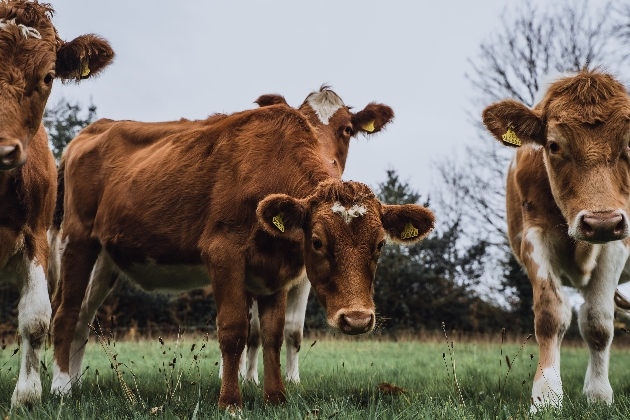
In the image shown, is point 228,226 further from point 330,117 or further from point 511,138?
point 330,117

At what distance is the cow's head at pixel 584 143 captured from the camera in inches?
169

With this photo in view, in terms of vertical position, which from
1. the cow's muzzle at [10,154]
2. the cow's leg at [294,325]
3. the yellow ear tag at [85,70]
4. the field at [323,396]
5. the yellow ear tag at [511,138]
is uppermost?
the yellow ear tag at [85,70]

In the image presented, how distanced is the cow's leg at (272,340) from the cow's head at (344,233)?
76cm

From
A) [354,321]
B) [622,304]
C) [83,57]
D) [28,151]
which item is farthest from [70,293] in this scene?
[622,304]

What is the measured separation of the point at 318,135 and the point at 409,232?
10.1ft

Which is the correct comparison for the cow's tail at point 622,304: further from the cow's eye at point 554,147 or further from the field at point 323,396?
the cow's eye at point 554,147

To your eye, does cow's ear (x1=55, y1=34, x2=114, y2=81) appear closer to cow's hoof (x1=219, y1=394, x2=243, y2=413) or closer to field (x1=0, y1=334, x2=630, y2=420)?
field (x1=0, y1=334, x2=630, y2=420)

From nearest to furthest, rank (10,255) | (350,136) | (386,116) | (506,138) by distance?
(10,255) < (506,138) < (350,136) < (386,116)

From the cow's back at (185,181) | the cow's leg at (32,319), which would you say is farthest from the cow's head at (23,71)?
the cow's back at (185,181)

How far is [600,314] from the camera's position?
4887 millimetres

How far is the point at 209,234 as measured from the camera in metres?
4.80

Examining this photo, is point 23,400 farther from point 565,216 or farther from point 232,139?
point 565,216

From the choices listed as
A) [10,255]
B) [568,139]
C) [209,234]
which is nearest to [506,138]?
[568,139]

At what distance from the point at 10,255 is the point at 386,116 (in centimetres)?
612
